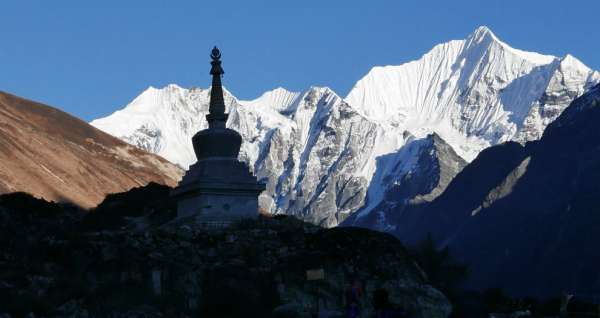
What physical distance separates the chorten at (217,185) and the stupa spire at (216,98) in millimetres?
85

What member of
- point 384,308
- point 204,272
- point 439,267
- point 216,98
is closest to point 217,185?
point 216,98

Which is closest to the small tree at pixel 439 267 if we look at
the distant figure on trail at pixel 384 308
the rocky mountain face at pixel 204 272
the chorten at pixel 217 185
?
the rocky mountain face at pixel 204 272

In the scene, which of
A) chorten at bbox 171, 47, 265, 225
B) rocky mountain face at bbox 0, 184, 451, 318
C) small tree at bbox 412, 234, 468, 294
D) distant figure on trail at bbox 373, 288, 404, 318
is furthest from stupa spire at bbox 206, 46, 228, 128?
distant figure on trail at bbox 373, 288, 404, 318

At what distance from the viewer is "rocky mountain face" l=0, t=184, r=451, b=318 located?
208 feet

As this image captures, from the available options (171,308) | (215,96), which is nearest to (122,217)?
(215,96)

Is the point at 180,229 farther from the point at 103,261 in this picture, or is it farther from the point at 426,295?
the point at 426,295

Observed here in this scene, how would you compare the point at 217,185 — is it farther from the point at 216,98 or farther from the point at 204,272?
the point at 204,272

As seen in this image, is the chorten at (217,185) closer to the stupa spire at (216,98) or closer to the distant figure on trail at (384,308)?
the stupa spire at (216,98)

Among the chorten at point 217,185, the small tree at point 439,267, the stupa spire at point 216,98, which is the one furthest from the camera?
the small tree at point 439,267

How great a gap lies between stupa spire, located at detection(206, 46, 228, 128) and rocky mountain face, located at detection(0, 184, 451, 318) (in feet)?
23.6

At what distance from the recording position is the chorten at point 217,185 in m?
80.1

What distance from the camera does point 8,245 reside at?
69.2m

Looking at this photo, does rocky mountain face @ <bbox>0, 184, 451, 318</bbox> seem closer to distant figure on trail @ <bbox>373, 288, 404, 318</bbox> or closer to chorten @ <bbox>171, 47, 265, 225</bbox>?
chorten @ <bbox>171, 47, 265, 225</bbox>

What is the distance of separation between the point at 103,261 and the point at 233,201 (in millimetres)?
13528
